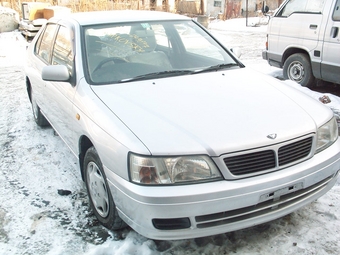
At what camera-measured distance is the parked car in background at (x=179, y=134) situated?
2.30 meters

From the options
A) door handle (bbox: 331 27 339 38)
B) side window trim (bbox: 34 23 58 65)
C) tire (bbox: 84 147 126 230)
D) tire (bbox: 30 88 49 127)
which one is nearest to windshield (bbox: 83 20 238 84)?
tire (bbox: 84 147 126 230)

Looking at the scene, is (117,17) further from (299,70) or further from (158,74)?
(299,70)

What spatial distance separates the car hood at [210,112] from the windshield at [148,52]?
0.59ft

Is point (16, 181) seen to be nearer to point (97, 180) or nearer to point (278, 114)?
point (97, 180)

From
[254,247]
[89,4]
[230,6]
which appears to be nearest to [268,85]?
[254,247]

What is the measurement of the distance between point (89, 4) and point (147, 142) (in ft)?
45.5

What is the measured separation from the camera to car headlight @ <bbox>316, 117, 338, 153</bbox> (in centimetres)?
274

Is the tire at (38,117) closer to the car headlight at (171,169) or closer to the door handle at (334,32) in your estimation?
the car headlight at (171,169)

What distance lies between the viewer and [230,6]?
25969mm

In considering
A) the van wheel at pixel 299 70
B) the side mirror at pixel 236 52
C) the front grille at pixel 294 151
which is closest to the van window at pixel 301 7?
the van wheel at pixel 299 70

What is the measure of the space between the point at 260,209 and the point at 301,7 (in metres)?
5.51

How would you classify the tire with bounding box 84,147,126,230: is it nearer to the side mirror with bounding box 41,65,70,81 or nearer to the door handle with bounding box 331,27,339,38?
the side mirror with bounding box 41,65,70,81

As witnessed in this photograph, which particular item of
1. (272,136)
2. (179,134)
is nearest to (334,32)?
(272,136)

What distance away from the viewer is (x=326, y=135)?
281cm
